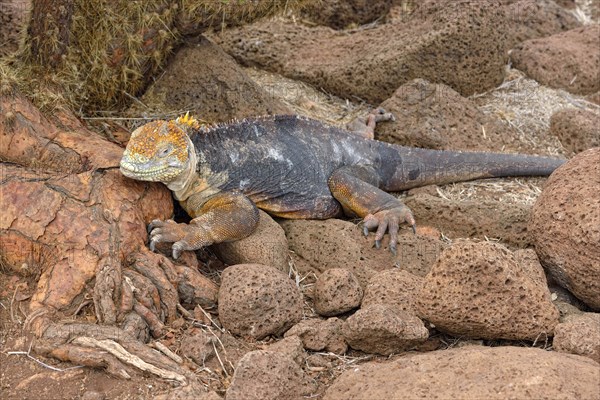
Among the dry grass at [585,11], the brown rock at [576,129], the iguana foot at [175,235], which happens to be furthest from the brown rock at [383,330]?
the dry grass at [585,11]

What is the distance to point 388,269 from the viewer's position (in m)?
4.38

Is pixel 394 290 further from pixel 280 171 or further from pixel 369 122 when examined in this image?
pixel 369 122

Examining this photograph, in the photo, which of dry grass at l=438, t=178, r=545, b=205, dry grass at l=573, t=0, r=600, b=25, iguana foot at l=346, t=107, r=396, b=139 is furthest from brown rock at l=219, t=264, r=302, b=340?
dry grass at l=573, t=0, r=600, b=25

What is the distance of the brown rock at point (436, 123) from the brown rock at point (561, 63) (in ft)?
4.24

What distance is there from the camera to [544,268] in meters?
4.34

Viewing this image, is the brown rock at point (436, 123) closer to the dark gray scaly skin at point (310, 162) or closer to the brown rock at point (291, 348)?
the dark gray scaly skin at point (310, 162)

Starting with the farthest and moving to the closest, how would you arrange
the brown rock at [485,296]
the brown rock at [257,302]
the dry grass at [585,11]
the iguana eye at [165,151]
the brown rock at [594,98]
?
1. the dry grass at [585,11]
2. the brown rock at [594,98]
3. the iguana eye at [165,151]
4. the brown rock at [257,302]
5. the brown rock at [485,296]

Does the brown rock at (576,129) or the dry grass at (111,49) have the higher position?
the dry grass at (111,49)

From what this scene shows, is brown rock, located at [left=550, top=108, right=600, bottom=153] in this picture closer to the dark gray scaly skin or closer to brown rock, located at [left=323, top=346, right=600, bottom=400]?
the dark gray scaly skin

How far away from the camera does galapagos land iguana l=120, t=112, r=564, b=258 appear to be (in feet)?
14.5

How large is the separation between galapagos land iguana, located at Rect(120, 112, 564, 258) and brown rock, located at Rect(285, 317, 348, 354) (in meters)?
0.79

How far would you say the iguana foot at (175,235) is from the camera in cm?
420

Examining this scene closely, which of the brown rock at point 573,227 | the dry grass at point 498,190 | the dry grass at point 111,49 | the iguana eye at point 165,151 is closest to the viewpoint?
the brown rock at point 573,227

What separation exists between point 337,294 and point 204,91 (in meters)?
2.25
